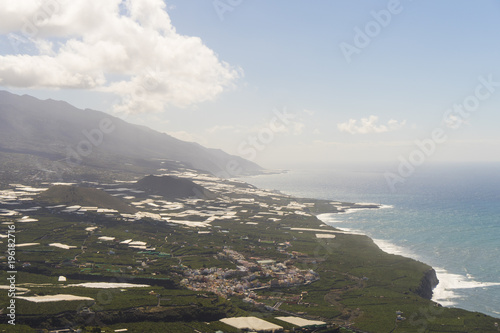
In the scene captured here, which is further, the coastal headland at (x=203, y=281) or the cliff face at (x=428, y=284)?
the cliff face at (x=428, y=284)

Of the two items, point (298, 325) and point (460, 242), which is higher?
point (460, 242)

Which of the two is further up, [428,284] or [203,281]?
[428,284]

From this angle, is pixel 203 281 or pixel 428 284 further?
pixel 428 284

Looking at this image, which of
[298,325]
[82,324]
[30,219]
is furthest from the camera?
[30,219]

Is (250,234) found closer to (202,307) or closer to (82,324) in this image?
(202,307)

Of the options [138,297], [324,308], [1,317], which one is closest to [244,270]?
[324,308]

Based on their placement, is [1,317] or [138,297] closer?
[1,317]

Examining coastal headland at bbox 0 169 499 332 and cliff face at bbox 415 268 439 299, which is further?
cliff face at bbox 415 268 439 299

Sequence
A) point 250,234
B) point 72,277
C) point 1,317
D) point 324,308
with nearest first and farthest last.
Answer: point 1,317 < point 324,308 < point 72,277 < point 250,234
